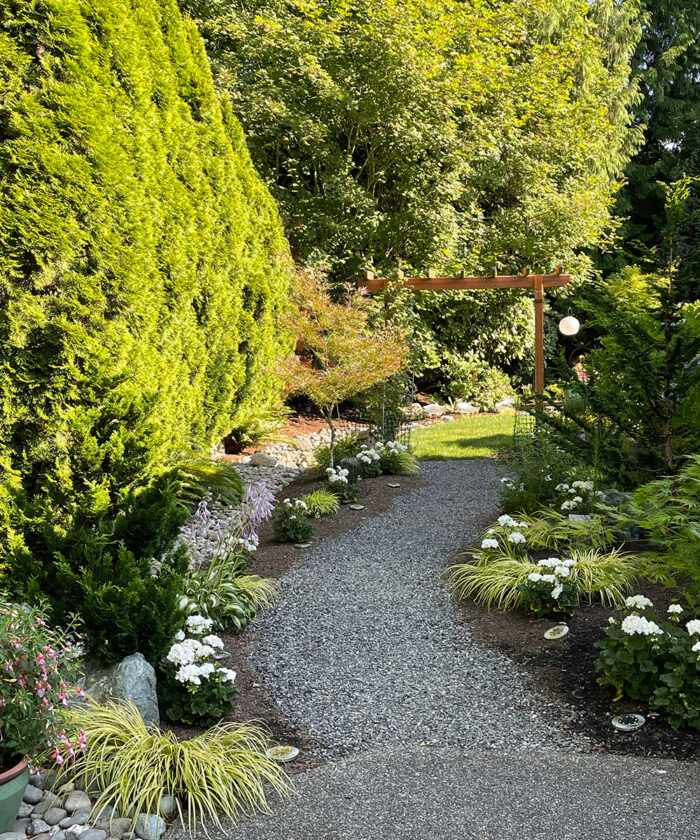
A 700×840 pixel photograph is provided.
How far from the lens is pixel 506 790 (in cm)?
251

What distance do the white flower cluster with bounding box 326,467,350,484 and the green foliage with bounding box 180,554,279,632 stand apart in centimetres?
206

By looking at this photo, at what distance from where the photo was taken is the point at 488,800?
96.7 inches

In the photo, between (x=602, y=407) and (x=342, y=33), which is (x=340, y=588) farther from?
(x=342, y=33)

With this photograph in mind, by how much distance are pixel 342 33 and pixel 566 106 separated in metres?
4.70

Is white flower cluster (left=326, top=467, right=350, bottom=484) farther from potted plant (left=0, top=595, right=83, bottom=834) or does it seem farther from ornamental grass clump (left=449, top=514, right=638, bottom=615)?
potted plant (left=0, top=595, right=83, bottom=834)

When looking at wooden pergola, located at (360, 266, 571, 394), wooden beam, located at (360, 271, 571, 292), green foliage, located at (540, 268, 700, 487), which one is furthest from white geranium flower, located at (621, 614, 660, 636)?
wooden beam, located at (360, 271, 571, 292)

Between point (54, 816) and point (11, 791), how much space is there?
0.75 feet

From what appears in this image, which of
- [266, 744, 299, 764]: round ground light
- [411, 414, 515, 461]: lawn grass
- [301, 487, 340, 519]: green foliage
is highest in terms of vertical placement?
[266, 744, 299, 764]: round ground light

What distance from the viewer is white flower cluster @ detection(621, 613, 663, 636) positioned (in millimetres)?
2941

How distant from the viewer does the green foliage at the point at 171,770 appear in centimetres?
245

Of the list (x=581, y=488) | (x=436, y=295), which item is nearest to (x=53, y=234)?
(x=581, y=488)

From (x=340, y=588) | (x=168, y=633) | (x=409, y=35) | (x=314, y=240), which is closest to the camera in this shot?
(x=168, y=633)

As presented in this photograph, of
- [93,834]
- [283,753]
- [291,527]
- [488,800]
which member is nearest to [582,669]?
[488,800]

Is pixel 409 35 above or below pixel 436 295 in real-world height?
above
